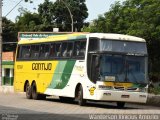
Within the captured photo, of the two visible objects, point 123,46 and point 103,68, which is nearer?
point 103,68

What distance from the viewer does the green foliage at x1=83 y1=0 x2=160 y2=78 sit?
34.4 metres

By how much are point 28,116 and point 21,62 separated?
1578 cm

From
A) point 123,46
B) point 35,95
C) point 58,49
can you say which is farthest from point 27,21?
point 123,46

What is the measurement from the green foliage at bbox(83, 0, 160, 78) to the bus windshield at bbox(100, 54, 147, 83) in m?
7.25

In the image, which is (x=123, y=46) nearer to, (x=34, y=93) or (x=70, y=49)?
(x=70, y=49)

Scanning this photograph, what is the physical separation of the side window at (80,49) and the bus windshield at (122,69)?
5.12ft

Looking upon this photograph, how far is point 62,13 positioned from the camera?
309ft

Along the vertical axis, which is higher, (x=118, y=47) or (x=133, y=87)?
(x=118, y=47)

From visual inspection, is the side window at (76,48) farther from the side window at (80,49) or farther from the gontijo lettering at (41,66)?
the gontijo lettering at (41,66)

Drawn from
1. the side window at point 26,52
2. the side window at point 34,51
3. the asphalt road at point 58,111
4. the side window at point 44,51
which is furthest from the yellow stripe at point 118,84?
the side window at point 26,52

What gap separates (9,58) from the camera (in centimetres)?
7375

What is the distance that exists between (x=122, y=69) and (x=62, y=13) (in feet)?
228

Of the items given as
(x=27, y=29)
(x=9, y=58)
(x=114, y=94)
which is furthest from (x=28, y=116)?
(x=27, y=29)

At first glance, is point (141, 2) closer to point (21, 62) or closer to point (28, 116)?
point (21, 62)
